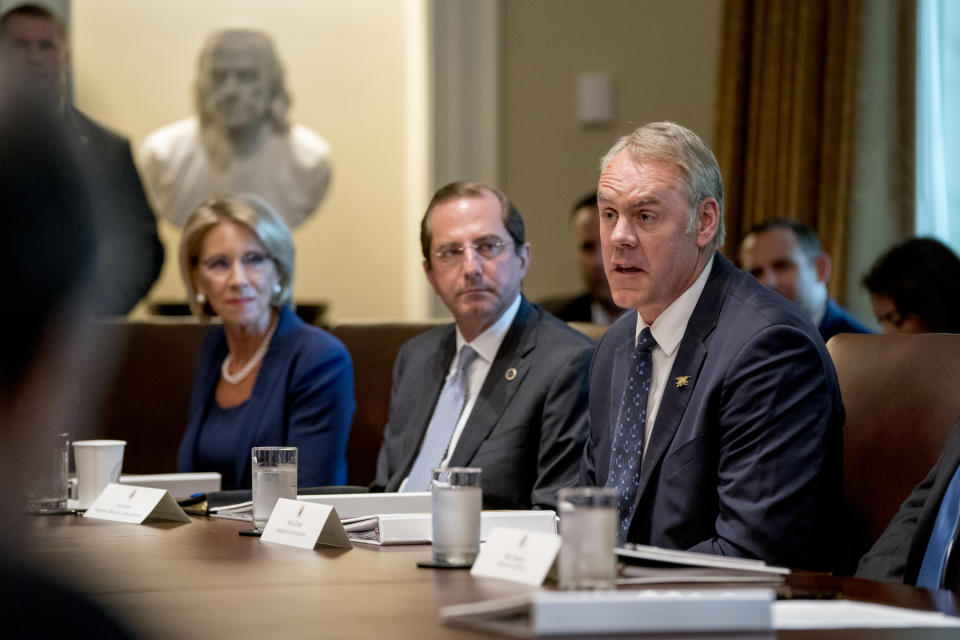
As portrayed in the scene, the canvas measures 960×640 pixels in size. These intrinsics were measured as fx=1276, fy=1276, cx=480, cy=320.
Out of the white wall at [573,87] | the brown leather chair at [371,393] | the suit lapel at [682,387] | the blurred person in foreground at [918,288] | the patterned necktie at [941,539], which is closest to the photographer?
the patterned necktie at [941,539]

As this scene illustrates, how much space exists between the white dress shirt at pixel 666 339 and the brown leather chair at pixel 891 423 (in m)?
0.40

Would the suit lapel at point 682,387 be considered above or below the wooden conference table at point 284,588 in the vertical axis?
above

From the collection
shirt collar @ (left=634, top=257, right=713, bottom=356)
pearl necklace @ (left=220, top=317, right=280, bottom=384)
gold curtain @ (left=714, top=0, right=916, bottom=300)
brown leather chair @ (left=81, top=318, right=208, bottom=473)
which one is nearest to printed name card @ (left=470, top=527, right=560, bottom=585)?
shirt collar @ (left=634, top=257, right=713, bottom=356)

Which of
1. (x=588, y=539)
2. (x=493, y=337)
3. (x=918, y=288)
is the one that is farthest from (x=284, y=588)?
(x=918, y=288)

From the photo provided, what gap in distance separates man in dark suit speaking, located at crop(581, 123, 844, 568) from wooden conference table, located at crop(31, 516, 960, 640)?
0.49 m

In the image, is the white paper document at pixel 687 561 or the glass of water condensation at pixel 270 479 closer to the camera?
the white paper document at pixel 687 561

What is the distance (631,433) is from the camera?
95.9 inches

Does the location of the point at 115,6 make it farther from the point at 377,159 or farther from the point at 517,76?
the point at 517,76

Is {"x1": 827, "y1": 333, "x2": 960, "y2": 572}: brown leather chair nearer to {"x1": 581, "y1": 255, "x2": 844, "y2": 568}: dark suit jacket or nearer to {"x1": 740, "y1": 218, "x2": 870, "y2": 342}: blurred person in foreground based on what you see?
{"x1": 581, "y1": 255, "x2": 844, "y2": 568}: dark suit jacket

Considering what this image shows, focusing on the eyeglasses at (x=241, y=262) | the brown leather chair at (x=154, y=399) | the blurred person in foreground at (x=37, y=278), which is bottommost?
the brown leather chair at (x=154, y=399)

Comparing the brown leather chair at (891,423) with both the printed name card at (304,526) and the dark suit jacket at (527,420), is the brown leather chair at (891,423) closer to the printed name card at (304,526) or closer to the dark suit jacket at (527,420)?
the dark suit jacket at (527,420)

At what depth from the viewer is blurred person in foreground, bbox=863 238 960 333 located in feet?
13.1

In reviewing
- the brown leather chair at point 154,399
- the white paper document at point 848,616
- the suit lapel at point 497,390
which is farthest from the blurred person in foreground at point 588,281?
the white paper document at point 848,616

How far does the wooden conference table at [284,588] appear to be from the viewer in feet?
4.43
